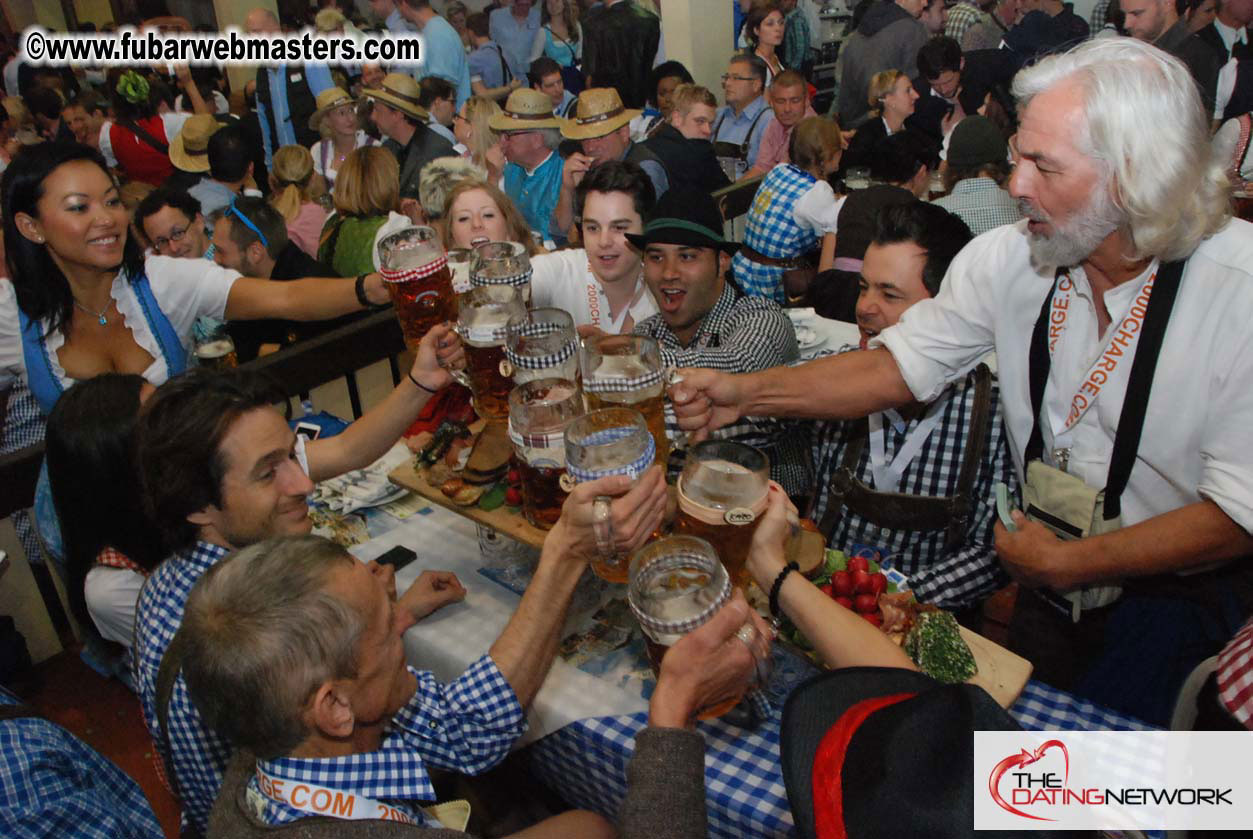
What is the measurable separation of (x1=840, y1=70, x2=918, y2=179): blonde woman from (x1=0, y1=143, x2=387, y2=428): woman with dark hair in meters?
3.82

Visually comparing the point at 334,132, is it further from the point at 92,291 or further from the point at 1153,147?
the point at 1153,147

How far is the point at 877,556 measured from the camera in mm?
2176

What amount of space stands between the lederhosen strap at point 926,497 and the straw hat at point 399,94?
4.28m

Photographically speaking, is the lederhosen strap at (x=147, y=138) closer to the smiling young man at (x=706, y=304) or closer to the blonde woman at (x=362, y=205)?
the blonde woman at (x=362, y=205)

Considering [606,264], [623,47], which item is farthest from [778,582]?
[623,47]

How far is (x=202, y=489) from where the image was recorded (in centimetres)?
184

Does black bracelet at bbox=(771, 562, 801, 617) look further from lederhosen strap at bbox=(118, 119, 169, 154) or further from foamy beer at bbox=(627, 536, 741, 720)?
lederhosen strap at bbox=(118, 119, 169, 154)

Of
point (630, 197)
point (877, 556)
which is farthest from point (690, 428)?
point (630, 197)

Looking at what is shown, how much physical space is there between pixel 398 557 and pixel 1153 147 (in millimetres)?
2005

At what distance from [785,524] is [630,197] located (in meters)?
1.68

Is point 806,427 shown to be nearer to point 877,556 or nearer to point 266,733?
point 877,556

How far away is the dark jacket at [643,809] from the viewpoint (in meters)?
1.27

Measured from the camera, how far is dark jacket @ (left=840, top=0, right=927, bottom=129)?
7.28 m

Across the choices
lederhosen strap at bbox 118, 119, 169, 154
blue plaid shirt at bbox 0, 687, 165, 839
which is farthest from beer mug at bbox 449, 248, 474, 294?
lederhosen strap at bbox 118, 119, 169, 154
